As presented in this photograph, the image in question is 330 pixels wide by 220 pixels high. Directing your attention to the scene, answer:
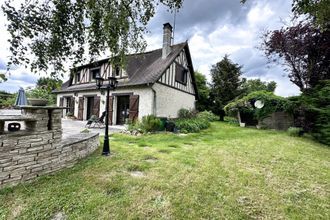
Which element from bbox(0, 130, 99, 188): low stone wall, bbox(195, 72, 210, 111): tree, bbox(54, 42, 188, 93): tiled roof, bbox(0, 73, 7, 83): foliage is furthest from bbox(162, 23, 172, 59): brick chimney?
bbox(0, 73, 7, 83): foliage

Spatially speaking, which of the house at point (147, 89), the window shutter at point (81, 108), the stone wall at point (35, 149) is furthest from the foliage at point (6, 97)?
the window shutter at point (81, 108)

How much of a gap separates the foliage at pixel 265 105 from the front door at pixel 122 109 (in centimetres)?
742

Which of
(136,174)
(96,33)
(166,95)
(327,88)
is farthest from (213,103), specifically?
(96,33)

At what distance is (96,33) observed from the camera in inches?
80.7

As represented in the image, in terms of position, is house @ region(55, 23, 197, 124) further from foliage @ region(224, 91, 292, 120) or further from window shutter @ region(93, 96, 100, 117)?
foliage @ region(224, 91, 292, 120)

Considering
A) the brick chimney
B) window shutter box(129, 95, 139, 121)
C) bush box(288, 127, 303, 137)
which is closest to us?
bush box(288, 127, 303, 137)

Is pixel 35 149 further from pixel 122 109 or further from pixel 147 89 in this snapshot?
pixel 122 109

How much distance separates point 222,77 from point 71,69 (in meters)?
16.0

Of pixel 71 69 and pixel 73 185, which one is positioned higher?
pixel 71 69

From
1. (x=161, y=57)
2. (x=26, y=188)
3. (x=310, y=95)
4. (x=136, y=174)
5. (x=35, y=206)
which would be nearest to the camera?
(x=35, y=206)

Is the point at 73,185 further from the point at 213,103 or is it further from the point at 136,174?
the point at 213,103

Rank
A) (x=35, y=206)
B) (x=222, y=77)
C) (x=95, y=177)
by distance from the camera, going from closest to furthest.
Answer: (x=35, y=206) → (x=95, y=177) → (x=222, y=77)

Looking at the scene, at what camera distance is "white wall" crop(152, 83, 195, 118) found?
10.1m

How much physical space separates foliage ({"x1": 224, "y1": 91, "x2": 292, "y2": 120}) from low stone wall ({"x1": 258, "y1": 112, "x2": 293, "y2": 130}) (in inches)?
13.6
